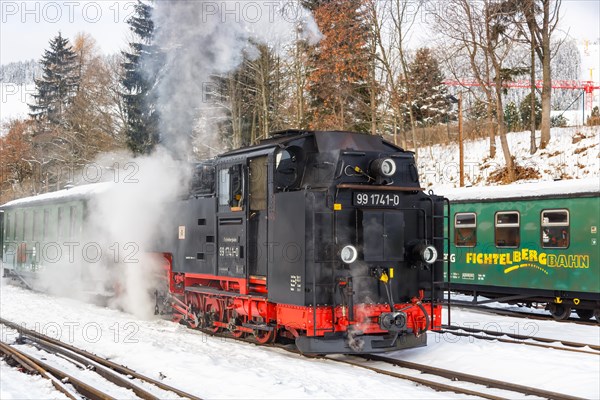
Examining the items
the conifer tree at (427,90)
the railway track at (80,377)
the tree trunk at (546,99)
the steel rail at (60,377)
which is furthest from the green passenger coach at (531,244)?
the conifer tree at (427,90)

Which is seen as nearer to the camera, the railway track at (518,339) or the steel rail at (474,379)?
the steel rail at (474,379)

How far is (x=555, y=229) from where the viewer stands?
1421 centimetres

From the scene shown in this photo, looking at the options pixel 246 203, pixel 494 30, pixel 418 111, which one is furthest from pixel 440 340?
pixel 418 111

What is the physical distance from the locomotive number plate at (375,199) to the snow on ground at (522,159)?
1443 cm

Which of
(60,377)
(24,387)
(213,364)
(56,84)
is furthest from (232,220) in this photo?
(56,84)

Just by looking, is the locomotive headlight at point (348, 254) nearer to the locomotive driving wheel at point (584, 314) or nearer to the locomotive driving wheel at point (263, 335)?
the locomotive driving wheel at point (263, 335)

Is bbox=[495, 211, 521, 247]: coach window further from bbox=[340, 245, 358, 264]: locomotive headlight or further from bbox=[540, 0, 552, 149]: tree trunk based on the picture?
bbox=[540, 0, 552, 149]: tree trunk

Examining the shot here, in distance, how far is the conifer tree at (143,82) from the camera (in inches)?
704

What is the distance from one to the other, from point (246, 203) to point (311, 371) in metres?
2.94

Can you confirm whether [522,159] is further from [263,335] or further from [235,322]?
[263,335]

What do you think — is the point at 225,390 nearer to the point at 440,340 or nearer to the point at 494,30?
the point at 440,340

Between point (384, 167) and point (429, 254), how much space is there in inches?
58.7

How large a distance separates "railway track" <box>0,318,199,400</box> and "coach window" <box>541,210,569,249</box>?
Answer: 1001 cm

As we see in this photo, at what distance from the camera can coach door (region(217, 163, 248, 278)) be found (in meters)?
10.1
